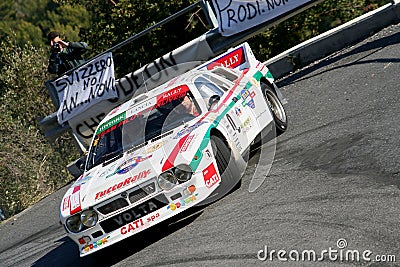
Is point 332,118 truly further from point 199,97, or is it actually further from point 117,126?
point 117,126

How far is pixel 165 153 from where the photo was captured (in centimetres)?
809

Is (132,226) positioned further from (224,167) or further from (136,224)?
(224,167)

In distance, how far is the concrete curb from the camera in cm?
1541

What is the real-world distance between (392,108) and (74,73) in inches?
303

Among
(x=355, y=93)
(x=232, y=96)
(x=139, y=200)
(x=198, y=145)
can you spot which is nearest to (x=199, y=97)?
(x=232, y=96)

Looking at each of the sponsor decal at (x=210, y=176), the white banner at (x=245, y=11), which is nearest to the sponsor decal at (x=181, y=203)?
the sponsor decal at (x=210, y=176)

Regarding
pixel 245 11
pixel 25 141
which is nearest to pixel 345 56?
pixel 245 11

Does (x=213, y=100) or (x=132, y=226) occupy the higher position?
(x=213, y=100)

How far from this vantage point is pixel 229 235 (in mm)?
7238

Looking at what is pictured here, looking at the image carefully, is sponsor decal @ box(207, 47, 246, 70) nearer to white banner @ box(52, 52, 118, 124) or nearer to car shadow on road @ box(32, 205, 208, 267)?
car shadow on road @ box(32, 205, 208, 267)

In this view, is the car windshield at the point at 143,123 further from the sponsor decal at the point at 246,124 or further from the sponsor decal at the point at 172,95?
the sponsor decal at the point at 246,124
